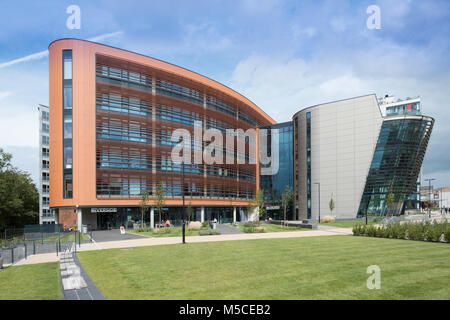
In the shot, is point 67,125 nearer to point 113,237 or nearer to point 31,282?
point 113,237

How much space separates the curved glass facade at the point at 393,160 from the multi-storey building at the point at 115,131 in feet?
107

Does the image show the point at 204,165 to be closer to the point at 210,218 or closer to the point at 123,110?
the point at 210,218

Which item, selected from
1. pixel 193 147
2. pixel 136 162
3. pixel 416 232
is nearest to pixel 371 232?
pixel 416 232

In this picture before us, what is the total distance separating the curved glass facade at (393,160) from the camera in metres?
60.8

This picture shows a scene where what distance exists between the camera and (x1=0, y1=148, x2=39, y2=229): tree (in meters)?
51.2

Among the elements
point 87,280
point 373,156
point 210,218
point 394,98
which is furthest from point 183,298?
point 394,98

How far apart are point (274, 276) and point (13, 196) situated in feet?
187

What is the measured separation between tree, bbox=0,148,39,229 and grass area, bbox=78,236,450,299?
1752 inches

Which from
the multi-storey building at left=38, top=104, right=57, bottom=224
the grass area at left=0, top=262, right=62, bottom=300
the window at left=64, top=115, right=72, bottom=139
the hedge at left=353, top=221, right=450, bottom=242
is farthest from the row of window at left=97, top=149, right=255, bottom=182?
the multi-storey building at left=38, top=104, right=57, bottom=224

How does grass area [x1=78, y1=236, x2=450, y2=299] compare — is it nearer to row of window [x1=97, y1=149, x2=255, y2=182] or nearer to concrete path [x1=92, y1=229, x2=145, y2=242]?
concrete path [x1=92, y1=229, x2=145, y2=242]

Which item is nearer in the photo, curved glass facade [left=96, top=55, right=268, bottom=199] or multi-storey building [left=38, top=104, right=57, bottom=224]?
curved glass facade [left=96, top=55, right=268, bottom=199]

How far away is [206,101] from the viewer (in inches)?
2395

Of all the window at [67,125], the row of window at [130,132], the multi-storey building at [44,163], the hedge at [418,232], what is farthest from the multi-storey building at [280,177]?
the multi-storey building at [44,163]

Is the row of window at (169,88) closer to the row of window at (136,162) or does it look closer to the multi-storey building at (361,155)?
the row of window at (136,162)
